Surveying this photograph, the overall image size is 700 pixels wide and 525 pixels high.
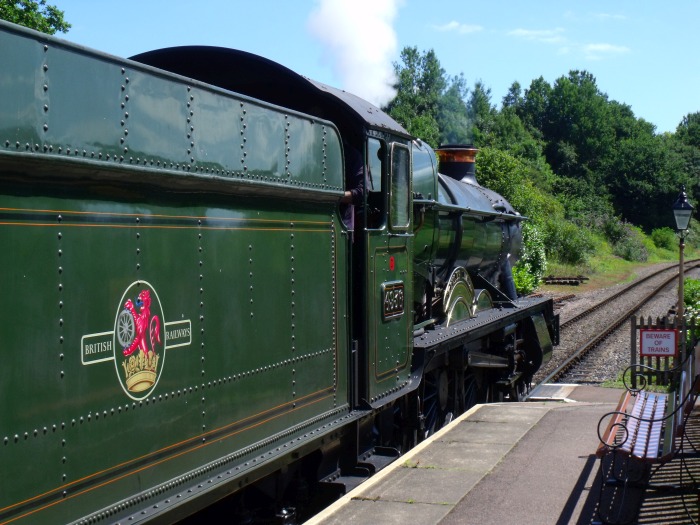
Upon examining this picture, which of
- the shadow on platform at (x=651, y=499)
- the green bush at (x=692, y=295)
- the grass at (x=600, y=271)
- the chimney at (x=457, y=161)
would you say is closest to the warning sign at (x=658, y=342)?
the chimney at (x=457, y=161)

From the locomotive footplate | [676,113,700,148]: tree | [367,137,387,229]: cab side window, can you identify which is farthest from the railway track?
[676,113,700,148]: tree

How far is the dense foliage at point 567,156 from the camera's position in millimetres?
34156

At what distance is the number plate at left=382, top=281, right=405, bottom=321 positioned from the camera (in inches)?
254

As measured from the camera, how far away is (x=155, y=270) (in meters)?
3.75

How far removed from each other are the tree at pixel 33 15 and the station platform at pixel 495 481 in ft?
68.8

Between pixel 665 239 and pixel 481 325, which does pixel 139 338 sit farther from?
A: pixel 665 239

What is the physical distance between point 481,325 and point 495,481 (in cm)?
331

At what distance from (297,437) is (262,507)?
59cm

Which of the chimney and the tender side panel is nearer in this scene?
the tender side panel

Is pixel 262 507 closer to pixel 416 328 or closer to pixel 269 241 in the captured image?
pixel 269 241

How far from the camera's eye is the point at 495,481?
627cm

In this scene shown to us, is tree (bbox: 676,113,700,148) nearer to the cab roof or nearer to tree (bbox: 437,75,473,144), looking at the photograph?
tree (bbox: 437,75,473,144)

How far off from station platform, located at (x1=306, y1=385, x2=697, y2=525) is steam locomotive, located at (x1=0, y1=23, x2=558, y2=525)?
39 centimetres

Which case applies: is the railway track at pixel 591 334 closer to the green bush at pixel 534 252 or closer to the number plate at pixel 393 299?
the green bush at pixel 534 252
